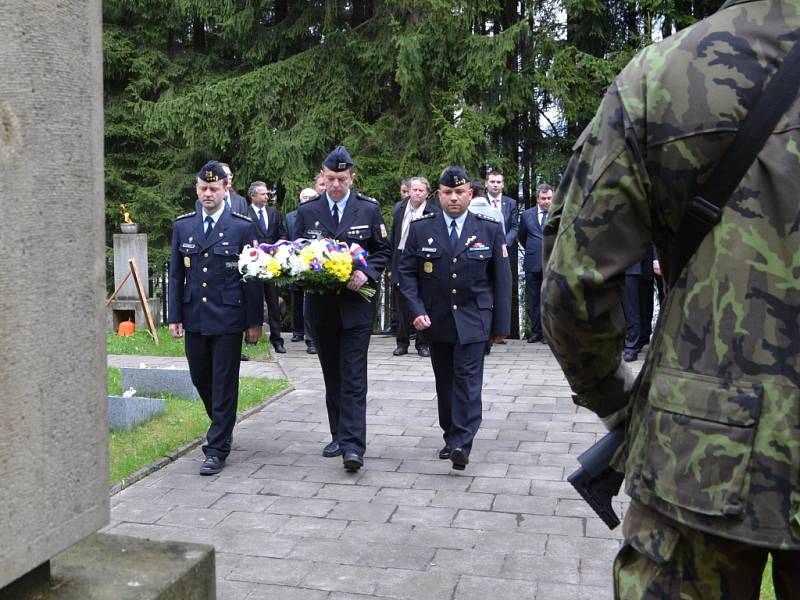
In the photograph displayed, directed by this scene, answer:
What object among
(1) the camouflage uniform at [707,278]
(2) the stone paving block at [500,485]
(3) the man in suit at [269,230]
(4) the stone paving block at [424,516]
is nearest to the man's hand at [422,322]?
(2) the stone paving block at [500,485]

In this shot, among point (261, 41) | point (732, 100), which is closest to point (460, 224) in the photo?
point (732, 100)

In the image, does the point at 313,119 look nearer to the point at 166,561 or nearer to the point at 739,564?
the point at 166,561

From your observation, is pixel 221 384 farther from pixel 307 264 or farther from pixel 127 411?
pixel 127 411

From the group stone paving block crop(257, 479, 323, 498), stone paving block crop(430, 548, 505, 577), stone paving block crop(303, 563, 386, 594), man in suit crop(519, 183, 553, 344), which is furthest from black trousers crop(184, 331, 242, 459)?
man in suit crop(519, 183, 553, 344)

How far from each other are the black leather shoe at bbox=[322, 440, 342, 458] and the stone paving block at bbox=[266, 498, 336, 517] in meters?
1.02

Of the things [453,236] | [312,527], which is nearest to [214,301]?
[453,236]

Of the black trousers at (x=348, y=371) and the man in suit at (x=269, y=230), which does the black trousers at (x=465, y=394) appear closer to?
the black trousers at (x=348, y=371)

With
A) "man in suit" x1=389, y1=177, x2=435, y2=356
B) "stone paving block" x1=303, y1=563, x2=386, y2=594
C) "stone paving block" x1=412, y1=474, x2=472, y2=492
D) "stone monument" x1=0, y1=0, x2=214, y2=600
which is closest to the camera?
"stone monument" x1=0, y1=0, x2=214, y2=600

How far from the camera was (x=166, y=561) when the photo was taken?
3096 millimetres

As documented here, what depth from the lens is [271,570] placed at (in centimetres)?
433

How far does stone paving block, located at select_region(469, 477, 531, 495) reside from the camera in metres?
5.63

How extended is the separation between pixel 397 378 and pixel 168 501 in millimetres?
4568

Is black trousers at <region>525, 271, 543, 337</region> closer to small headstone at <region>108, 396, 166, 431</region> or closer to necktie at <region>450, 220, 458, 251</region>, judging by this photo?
necktie at <region>450, 220, 458, 251</region>

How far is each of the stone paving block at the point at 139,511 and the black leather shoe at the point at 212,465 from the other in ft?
2.04
